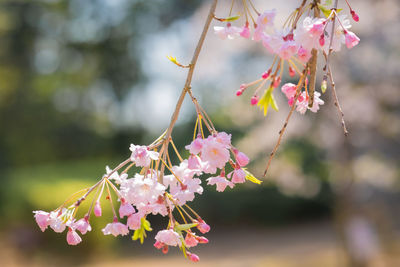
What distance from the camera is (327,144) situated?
16.4 feet

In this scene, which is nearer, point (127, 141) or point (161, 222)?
point (161, 222)

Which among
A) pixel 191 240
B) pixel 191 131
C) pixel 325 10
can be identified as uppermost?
pixel 325 10

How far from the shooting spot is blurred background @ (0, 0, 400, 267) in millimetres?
4730

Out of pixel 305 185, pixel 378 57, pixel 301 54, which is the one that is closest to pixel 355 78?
pixel 378 57

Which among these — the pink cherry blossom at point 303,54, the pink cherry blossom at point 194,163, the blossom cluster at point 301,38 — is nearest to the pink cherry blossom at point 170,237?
the pink cherry blossom at point 194,163

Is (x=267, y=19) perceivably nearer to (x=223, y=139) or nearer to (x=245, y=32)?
(x=245, y=32)

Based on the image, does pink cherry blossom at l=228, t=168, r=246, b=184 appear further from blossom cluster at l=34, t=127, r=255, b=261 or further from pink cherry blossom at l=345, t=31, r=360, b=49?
pink cherry blossom at l=345, t=31, r=360, b=49

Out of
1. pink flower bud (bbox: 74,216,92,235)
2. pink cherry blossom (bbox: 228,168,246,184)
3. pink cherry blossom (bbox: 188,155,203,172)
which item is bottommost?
pink flower bud (bbox: 74,216,92,235)

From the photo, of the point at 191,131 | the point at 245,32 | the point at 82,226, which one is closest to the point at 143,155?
the point at 82,226

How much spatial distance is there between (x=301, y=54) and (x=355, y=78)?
4.11 meters

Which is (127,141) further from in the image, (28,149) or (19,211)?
(19,211)

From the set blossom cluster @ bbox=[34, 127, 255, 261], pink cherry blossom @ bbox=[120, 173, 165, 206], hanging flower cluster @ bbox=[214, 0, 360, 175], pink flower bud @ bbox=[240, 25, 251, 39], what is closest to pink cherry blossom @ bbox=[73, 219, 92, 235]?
blossom cluster @ bbox=[34, 127, 255, 261]

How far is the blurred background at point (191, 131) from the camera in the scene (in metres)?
4.73

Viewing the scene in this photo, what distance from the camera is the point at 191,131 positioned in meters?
8.99
